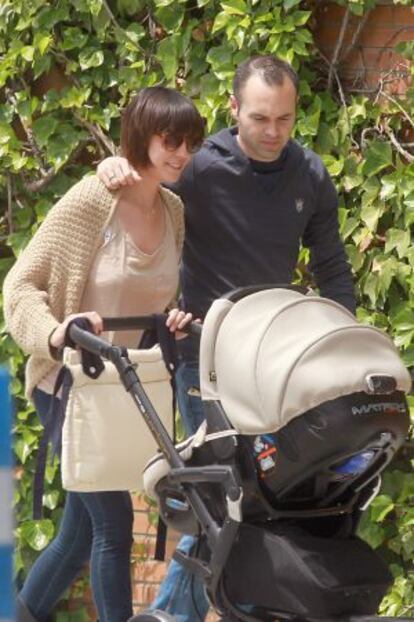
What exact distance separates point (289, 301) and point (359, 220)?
181 cm

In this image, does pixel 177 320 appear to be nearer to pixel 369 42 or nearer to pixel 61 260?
pixel 61 260

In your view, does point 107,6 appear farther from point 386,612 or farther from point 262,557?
point 262,557

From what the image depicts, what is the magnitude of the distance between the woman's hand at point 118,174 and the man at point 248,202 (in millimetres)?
344

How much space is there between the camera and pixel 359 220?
20.0 ft

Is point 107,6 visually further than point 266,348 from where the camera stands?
Yes

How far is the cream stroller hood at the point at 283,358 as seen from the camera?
13.6 ft

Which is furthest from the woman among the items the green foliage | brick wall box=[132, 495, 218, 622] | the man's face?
brick wall box=[132, 495, 218, 622]

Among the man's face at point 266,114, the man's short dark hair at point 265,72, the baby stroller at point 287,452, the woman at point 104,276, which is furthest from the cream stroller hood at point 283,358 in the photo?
the man's short dark hair at point 265,72

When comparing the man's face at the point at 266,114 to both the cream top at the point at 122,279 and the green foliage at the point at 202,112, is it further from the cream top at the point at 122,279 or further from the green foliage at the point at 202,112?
the green foliage at the point at 202,112

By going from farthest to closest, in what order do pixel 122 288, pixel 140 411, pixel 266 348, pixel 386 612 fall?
pixel 386 612, pixel 122 288, pixel 140 411, pixel 266 348

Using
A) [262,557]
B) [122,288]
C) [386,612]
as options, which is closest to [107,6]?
[122,288]

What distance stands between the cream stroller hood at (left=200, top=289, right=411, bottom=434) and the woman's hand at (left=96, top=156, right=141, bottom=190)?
1.99 ft

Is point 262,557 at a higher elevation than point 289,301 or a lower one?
lower

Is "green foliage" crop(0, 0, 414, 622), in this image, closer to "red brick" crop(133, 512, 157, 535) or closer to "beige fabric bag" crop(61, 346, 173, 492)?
"red brick" crop(133, 512, 157, 535)
